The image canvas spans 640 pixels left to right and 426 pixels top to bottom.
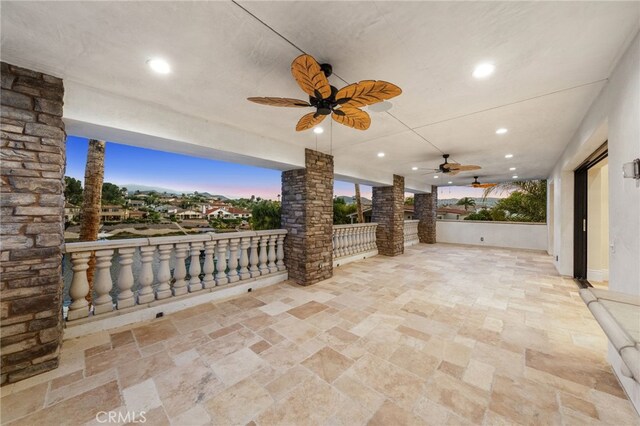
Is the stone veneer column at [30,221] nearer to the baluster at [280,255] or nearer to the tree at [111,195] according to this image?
the baluster at [280,255]

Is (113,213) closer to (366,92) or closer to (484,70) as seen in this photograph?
(366,92)

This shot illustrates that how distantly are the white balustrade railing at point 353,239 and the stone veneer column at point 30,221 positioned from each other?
436cm

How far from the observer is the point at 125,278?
2.68m

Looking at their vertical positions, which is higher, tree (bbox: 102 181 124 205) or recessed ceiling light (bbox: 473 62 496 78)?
recessed ceiling light (bbox: 473 62 496 78)

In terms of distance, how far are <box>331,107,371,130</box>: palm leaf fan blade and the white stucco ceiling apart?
35cm

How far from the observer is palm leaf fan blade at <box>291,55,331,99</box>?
137cm

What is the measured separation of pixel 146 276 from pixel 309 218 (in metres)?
2.47

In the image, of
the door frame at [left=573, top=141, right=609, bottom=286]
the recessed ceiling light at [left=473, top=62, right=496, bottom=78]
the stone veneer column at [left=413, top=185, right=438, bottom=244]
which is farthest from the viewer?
the stone veneer column at [left=413, top=185, right=438, bottom=244]

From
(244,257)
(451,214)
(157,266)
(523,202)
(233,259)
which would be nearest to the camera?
(157,266)

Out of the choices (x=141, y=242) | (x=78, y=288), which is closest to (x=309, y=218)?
(x=141, y=242)

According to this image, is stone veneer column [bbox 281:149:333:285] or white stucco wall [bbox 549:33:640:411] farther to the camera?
stone veneer column [bbox 281:149:333:285]

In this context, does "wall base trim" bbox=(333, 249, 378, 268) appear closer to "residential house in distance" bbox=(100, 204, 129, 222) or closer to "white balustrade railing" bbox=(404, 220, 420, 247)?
"white balustrade railing" bbox=(404, 220, 420, 247)

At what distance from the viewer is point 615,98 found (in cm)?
190

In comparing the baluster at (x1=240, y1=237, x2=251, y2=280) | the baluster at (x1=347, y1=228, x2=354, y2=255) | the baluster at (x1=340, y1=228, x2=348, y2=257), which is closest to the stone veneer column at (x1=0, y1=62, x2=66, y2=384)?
the baluster at (x1=240, y1=237, x2=251, y2=280)
